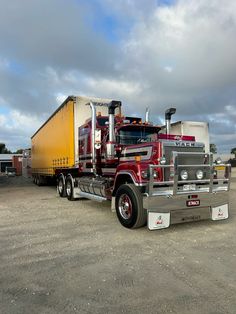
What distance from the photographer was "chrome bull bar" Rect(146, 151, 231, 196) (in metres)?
7.58

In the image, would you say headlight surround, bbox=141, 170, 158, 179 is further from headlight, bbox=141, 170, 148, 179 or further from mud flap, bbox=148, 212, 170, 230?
mud flap, bbox=148, 212, 170, 230

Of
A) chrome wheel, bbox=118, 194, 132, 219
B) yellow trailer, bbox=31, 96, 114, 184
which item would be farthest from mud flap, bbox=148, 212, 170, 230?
yellow trailer, bbox=31, 96, 114, 184

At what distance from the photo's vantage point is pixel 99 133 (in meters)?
10.3

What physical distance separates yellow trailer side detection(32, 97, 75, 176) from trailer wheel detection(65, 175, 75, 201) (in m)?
0.54

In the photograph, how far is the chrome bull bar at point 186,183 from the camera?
7582mm

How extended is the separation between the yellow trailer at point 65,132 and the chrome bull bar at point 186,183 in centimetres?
474

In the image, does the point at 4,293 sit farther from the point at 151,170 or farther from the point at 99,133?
the point at 99,133

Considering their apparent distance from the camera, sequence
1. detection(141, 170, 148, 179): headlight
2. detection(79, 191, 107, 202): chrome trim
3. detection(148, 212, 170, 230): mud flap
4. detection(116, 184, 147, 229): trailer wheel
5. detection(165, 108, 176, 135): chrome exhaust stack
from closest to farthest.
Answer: detection(148, 212, 170, 230): mud flap < detection(116, 184, 147, 229): trailer wheel < detection(141, 170, 148, 179): headlight < detection(79, 191, 107, 202): chrome trim < detection(165, 108, 176, 135): chrome exhaust stack

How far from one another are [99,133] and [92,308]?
673 cm

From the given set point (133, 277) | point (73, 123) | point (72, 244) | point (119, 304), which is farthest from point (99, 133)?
point (119, 304)

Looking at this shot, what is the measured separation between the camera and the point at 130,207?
8078 millimetres

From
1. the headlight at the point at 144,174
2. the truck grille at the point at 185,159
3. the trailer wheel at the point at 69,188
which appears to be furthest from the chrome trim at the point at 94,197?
the truck grille at the point at 185,159

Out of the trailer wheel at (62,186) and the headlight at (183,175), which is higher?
the headlight at (183,175)

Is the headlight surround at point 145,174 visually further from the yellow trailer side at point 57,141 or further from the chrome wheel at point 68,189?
the chrome wheel at point 68,189
